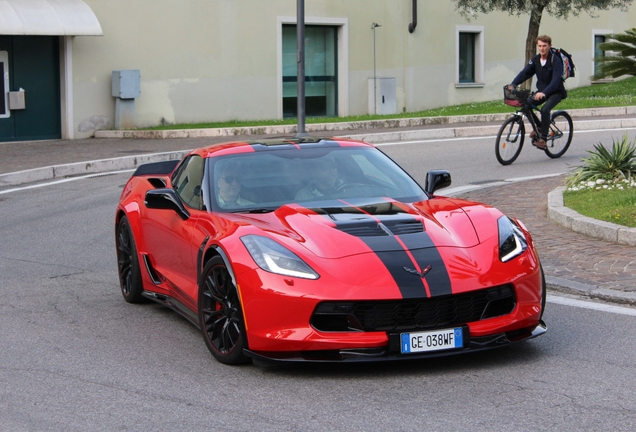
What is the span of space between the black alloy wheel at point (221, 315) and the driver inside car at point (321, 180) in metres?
0.95

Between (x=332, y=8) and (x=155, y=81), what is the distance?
588 cm

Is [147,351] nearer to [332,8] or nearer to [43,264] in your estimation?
[43,264]

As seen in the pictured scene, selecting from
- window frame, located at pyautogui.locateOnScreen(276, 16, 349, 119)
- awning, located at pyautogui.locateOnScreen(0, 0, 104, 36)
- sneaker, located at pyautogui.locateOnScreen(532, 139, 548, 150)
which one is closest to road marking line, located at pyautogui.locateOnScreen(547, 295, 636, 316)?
sneaker, located at pyautogui.locateOnScreen(532, 139, 548, 150)

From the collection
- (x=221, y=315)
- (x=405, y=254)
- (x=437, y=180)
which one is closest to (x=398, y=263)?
(x=405, y=254)

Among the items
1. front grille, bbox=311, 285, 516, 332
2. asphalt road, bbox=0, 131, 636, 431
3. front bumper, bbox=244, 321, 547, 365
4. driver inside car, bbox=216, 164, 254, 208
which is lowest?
asphalt road, bbox=0, 131, 636, 431

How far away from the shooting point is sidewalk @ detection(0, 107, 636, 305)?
26.5ft

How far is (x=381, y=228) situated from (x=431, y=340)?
0.81 metres

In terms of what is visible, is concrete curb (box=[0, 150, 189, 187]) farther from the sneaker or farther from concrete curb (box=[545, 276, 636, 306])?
concrete curb (box=[545, 276, 636, 306])

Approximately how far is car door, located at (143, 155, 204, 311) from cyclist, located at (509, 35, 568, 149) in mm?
8802

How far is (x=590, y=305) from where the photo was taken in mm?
7266

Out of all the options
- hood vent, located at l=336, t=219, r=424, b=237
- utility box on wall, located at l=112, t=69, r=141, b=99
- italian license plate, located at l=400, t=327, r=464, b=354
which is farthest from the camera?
utility box on wall, located at l=112, t=69, r=141, b=99

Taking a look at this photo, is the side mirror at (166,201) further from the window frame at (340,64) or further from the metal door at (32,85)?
the window frame at (340,64)

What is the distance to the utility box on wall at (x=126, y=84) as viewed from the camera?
24266 mm

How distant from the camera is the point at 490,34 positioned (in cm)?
3297
